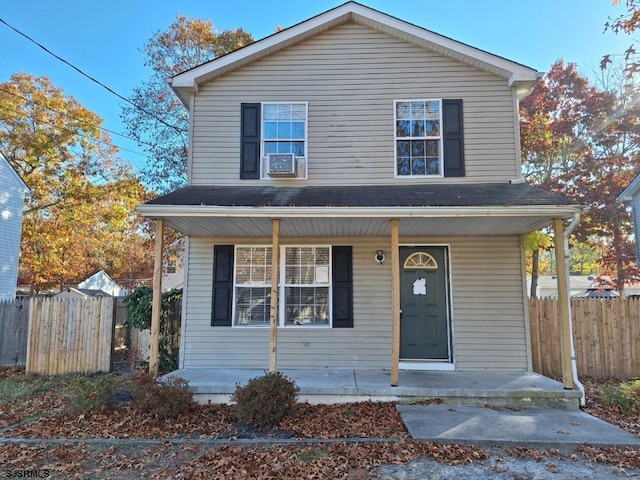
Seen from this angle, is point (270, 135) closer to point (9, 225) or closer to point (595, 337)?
point (595, 337)

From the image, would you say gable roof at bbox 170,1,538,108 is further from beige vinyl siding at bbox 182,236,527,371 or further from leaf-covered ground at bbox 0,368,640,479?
leaf-covered ground at bbox 0,368,640,479

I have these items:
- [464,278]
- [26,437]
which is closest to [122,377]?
[26,437]

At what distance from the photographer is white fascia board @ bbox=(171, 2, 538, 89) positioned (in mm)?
7035

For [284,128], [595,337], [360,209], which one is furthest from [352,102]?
[595,337]

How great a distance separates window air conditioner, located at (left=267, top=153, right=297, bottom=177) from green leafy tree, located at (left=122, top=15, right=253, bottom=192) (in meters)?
8.92

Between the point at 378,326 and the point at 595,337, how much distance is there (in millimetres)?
4401

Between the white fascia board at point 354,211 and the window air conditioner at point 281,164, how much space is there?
1.56 metres

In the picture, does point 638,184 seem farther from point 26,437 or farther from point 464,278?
point 26,437

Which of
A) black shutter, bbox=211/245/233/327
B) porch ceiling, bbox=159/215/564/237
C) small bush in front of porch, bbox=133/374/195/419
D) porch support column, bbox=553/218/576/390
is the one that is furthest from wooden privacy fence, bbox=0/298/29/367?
porch support column, bbox=553/218/576/390

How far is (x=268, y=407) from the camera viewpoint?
470 centimetres

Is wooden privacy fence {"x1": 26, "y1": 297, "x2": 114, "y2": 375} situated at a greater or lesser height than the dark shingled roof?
lesser

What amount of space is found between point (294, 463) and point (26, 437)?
10.2 feet

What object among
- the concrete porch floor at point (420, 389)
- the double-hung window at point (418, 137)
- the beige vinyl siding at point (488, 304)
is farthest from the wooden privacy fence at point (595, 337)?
the double-hung window at point (418, 137)

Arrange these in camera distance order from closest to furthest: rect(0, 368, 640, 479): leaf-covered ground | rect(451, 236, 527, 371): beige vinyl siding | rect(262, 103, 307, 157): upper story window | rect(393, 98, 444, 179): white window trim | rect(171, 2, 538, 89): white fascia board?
rect(0, 368, 640, 479): leaf-covered ground
rect(451, 236, 527, 371): beige vinyl siding
rect(171, 2, 538, 89): white fascia board
rect(393, 98, 444, 179): white window trim
rect(262, 103, 307, 157): upper story window
